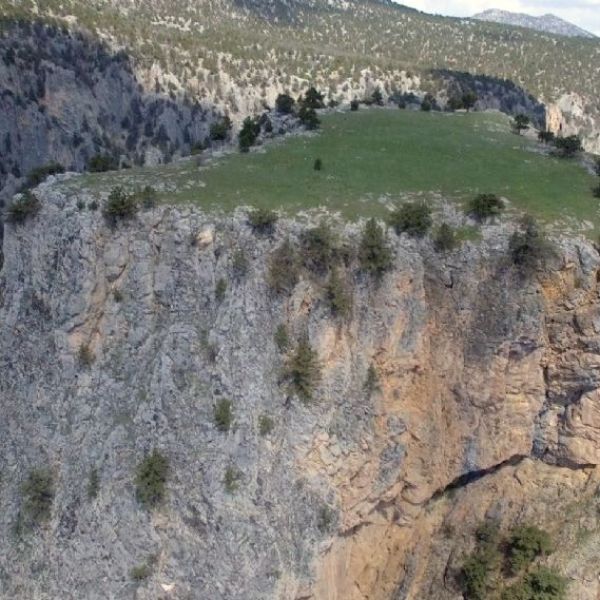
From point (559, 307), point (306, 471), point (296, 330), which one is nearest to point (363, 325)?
point (296, 330)

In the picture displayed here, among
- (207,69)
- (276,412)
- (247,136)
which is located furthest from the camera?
(207,69)

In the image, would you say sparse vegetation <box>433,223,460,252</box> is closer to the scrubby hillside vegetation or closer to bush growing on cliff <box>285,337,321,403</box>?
bush growing on cliff <box>285,337,321,403</box>

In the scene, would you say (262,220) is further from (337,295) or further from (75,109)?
(75,109)

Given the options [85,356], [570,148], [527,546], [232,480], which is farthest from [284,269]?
[570,148]

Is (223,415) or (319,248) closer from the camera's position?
(223,415)

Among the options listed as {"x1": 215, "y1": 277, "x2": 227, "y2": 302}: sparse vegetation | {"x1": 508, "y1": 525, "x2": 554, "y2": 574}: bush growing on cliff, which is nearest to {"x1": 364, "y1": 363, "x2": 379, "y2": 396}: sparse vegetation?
{"x1": 215, "y1": 277, "x2": 227, "y2": 302}: sparse vegetation

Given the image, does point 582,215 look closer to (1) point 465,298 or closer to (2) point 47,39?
(1) point 465,298
